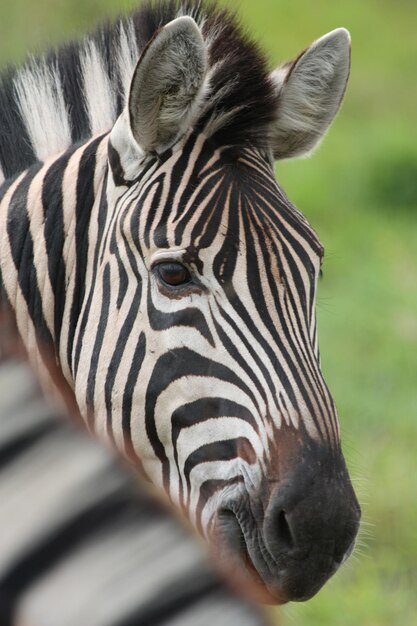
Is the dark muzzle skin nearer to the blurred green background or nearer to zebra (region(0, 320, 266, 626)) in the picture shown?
the blurred green background

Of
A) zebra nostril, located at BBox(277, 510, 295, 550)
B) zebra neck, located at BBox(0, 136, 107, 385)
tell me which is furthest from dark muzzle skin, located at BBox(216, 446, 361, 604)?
zebra neck, located at BBox(0, 136, 107, 385)

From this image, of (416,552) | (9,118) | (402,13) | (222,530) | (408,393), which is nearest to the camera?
(222,530)

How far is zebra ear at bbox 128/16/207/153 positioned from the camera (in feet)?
11.0

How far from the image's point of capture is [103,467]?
129cm

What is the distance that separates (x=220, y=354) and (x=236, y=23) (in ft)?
4.33

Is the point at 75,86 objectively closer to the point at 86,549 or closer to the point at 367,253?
the point at 86,549

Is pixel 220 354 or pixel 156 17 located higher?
pixel 156 17

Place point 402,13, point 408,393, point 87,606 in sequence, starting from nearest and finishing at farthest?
point 87,606 → point 408,393 → point 402,13

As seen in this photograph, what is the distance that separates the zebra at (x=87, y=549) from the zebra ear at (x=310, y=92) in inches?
104

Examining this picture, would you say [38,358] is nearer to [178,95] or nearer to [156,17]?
[178,95]

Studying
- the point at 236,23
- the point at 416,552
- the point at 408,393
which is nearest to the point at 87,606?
the point at 236,23

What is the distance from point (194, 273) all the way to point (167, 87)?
662mm

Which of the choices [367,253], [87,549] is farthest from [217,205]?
[367,253]

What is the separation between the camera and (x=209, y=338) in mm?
3207
